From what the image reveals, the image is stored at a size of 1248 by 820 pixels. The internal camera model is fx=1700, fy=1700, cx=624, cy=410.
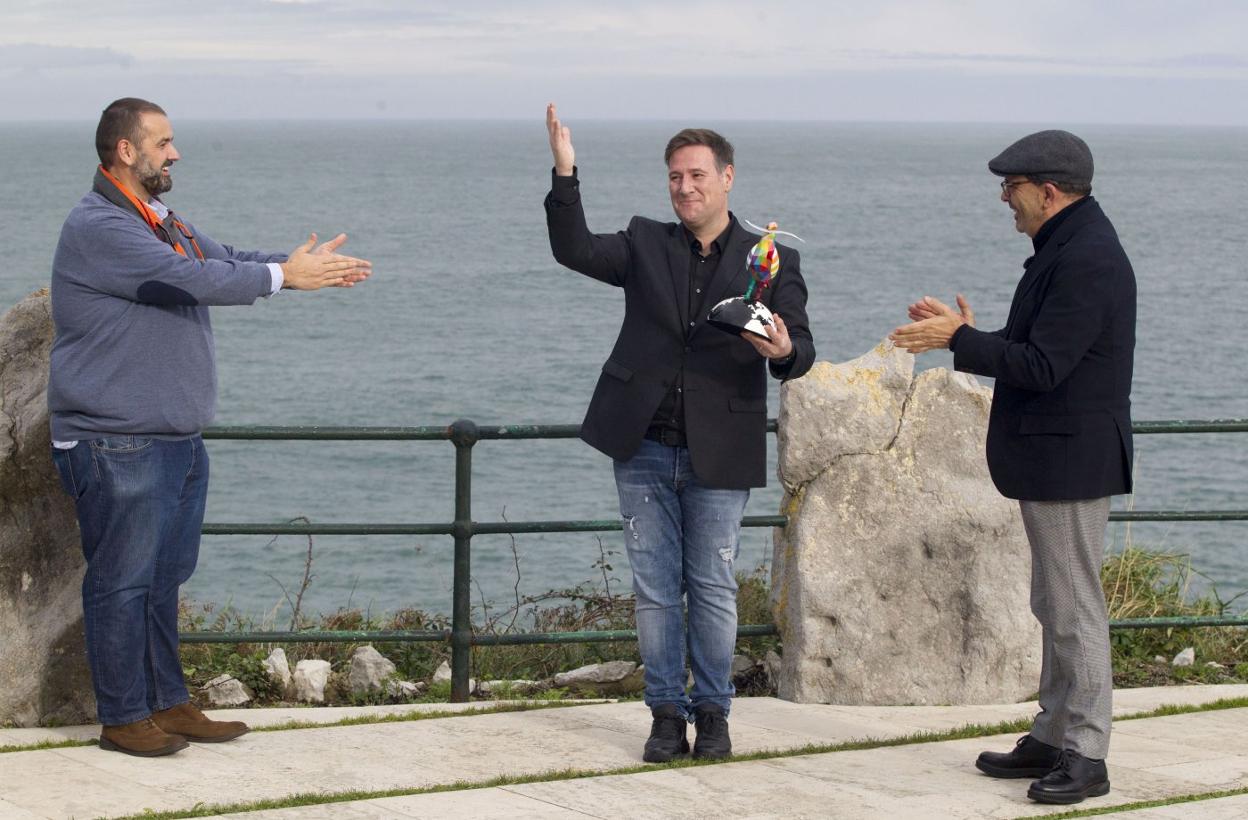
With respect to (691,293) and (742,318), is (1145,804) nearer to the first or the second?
(742,318)

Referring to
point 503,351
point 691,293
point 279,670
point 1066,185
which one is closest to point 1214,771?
point 1066,185

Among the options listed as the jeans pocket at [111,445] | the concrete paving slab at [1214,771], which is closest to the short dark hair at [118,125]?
the jeans pocket at [111,445]

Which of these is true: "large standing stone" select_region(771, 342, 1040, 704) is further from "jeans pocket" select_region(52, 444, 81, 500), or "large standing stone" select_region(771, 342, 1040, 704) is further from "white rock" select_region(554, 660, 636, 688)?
"jeans pocket" select_region(52, 444, 81, 500)

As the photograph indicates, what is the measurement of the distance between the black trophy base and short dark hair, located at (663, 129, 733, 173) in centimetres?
51

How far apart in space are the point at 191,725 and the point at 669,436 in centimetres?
184

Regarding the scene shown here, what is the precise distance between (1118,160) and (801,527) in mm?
160554

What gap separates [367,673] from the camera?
6.93 metres

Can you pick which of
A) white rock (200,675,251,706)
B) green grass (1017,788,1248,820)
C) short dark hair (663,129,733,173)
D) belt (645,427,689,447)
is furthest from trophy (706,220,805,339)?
white rock (200,675,251,706)

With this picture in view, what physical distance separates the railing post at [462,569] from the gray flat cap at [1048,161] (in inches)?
93.0

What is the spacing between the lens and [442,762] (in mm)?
5422

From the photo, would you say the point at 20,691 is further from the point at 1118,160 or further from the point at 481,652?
the point at 1118,160

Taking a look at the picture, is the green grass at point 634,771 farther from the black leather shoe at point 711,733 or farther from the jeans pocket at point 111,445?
the jeans pocket at point 111,445

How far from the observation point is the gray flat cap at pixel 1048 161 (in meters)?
5.02

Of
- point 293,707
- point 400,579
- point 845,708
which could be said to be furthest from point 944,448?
point 400,579
